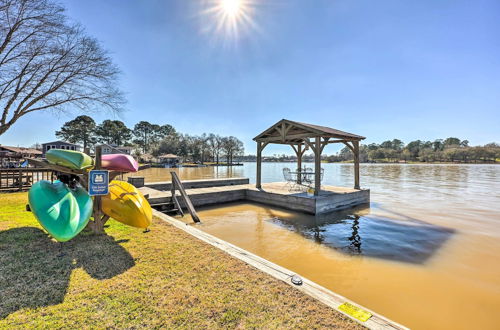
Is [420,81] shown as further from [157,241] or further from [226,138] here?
[226,138]

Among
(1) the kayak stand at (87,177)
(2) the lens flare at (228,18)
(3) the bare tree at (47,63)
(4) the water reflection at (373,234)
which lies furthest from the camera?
(2) the lens flare at (228,18)

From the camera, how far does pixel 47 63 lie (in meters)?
6.74

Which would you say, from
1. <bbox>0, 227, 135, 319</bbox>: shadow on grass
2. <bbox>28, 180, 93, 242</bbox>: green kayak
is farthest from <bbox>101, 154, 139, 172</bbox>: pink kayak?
<bbox>0, 227, 135, 319</bbox>: shadow on grass

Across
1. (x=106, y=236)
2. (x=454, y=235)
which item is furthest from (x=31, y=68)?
(x=454, y=235)

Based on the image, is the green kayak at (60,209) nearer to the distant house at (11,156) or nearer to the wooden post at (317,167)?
the wooden post at (317,167)

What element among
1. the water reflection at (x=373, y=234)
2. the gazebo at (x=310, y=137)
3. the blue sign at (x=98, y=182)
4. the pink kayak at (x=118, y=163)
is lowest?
the water reflection at (x=373, y=234)

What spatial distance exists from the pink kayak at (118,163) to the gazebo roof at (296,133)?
6333mm

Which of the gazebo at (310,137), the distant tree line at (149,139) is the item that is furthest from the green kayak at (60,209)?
the distant tree line at (149,139)

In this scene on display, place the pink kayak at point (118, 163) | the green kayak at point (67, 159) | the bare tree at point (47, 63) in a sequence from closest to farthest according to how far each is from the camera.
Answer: the green kayak at point (67, 159)
the pink kayak at point (118, 163)
the bare tree at point (47, 63)

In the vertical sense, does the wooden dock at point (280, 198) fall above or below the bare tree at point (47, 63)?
below

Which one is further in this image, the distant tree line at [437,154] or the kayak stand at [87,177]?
the distant tree line at [437,154]

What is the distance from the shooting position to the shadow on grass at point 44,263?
209cm

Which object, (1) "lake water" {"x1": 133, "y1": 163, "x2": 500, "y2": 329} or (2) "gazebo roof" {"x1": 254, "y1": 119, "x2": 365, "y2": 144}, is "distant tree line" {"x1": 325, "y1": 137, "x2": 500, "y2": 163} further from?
(1) "lake water" {"x1": 133, "y1": 163, "x2": 500, "y2": 329}

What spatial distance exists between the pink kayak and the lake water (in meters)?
2.69
